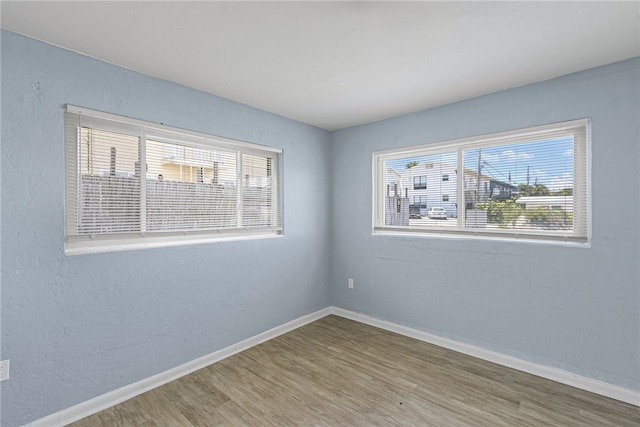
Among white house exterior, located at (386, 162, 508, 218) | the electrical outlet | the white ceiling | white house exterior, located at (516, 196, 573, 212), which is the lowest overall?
the electrical outlet

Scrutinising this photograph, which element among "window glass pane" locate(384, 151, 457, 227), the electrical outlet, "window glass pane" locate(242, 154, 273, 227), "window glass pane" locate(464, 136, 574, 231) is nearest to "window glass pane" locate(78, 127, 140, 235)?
the electrical outlet

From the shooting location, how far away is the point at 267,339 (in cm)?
315

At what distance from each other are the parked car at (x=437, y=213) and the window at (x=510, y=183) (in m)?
0.04

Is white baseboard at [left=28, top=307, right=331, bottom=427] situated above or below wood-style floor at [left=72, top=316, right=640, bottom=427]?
above

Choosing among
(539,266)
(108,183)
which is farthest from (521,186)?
(108,183)

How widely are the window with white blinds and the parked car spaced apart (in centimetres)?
179

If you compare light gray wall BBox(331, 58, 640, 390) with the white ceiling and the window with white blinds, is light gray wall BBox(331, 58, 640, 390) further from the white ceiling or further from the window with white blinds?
the window with white blinds

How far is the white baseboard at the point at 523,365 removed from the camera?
2145mm

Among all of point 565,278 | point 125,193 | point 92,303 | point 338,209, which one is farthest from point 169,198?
point 565,278

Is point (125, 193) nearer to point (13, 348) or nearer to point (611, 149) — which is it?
point (13, 348)

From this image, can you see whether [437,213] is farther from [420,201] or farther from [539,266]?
[539,266]

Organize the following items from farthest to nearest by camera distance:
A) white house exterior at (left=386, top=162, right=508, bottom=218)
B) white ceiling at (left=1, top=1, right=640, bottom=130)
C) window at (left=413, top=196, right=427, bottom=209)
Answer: window at (left=413, top=196, right=427, bottom=209) → white house exterior at (left=386, top=162, right=508, bottom=218) → white ceiling at (left=1, top=1, right=640, bottom=130)

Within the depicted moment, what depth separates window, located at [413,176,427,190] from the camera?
10.7 feet

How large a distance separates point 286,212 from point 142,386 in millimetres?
2031
